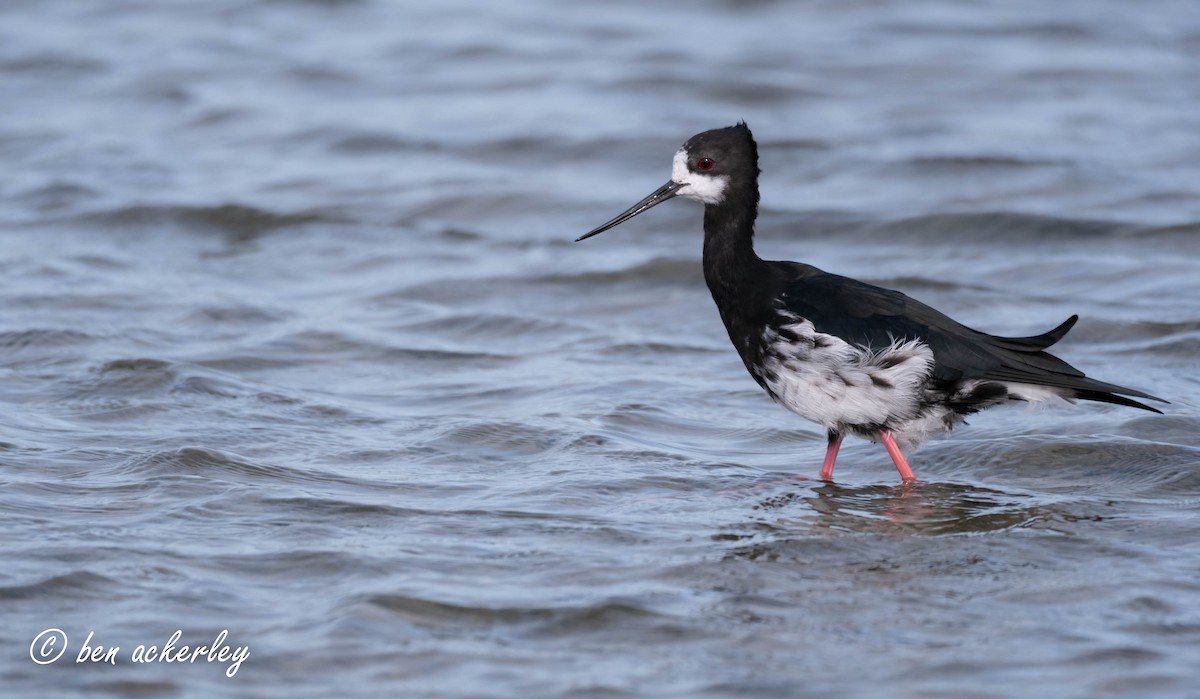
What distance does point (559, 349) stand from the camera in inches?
399

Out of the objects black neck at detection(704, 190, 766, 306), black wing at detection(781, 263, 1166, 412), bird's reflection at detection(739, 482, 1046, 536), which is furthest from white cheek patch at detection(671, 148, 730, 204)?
bird's reflection at detection(739, 482, 1046, 536)

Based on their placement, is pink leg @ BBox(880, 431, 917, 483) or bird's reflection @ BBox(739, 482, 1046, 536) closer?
bird's reflection @ BBox(739, 482, 1046, 536)

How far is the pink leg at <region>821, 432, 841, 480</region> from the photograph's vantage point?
7.77 metres

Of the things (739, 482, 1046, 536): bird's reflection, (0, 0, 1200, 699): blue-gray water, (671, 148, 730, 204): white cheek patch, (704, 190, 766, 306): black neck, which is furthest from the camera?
(671, 148, 730, 204): white cheek patch

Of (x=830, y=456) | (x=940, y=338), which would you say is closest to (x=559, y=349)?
(x=830, y=456)

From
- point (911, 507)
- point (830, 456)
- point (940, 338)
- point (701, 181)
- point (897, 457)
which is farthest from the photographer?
point (701, 181)

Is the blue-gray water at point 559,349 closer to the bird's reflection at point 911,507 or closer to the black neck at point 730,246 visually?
the bird's reflection at point 911,507

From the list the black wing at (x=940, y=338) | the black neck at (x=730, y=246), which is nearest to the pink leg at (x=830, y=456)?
the black wing at (x=940, y=338)

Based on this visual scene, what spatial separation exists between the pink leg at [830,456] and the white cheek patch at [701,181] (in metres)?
1.36

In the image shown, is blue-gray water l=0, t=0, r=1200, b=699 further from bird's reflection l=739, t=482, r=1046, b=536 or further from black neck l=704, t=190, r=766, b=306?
black neck l=704, t=190, r=766, b=306

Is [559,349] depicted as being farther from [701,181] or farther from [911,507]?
[911,507]

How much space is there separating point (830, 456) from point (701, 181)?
1.56m

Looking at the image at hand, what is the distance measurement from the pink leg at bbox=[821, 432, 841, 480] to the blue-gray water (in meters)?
0.20

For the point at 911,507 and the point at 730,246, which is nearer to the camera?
the point at 911,507
